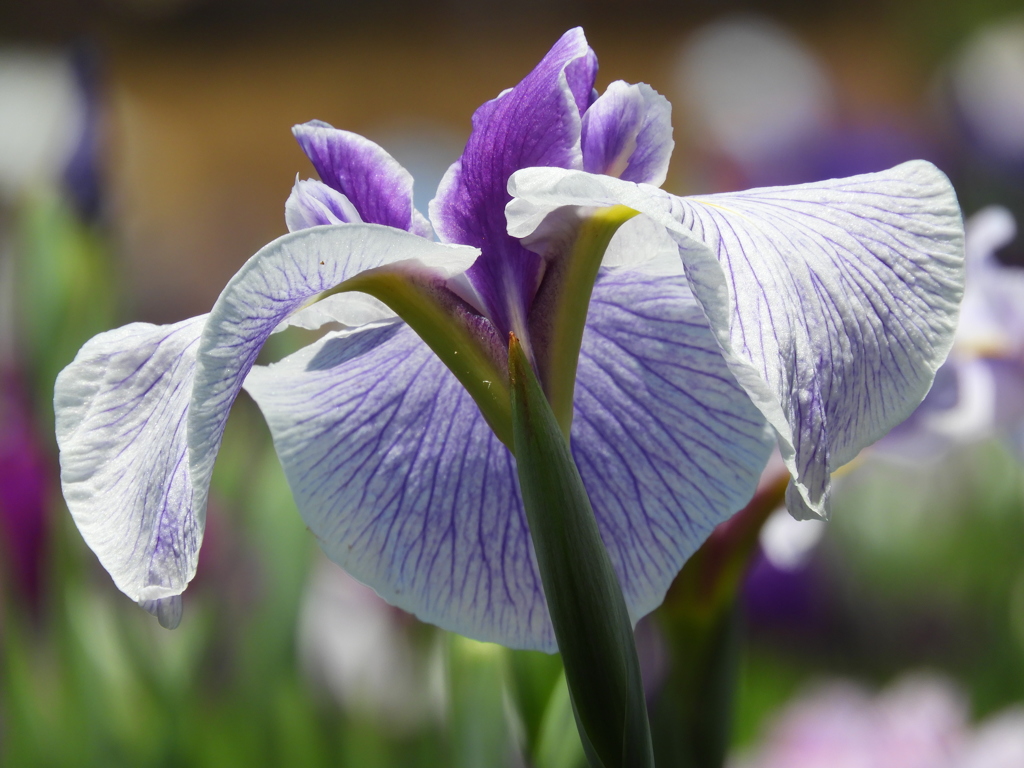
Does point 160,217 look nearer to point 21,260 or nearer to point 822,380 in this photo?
point 21,260

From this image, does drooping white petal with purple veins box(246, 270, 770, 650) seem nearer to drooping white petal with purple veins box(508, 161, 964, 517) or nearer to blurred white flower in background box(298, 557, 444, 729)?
drooping white petal with purple veins box(508, 161, 964, 517)

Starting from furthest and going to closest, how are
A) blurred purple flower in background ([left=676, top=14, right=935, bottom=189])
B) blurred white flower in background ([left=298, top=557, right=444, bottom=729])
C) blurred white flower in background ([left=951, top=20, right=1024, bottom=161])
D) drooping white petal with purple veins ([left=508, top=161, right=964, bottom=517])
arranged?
blurred white flower in background ([left=951, top=20, right=1024, bottom=161]), blurred purple flower in background ([left=676, top=14, right=935, bottom=189]), blurred white flower in background ([left=298, top=557, right=444, bottom=729]), drooping white petal with purple veins ([left=508, top=161, right=964, bottom=517])

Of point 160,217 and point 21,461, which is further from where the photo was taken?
point 160,217

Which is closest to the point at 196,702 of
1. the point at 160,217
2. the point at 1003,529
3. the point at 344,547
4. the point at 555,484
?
the point at 344,547

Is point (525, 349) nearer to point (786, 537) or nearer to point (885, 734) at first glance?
point (786, 537)

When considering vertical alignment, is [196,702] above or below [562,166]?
below

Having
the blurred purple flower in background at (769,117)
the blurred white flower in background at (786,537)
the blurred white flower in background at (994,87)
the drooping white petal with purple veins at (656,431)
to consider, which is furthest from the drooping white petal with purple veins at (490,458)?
the blurred white flower in background at (994,87)

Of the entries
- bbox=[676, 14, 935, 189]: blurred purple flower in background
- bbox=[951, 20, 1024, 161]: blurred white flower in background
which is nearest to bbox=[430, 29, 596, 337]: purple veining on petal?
bbox=[676, 14, 935, 189]: blurred purple flower in background
